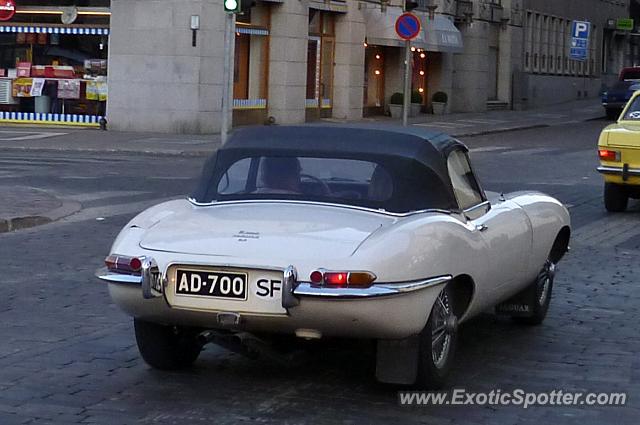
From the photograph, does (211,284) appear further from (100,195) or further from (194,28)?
(194,28)

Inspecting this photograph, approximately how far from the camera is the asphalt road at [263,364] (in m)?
6.35

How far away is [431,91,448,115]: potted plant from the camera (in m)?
43.8

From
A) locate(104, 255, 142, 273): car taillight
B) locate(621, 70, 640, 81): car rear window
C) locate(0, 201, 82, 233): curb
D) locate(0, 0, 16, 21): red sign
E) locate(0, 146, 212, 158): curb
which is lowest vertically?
locate(0, 201, 82, 233): curb

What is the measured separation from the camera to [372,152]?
7242 mm

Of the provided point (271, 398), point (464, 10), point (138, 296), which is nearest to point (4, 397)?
point (138, 296)

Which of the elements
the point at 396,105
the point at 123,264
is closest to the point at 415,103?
the point at 396,105

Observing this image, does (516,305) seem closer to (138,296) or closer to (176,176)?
(138,296)

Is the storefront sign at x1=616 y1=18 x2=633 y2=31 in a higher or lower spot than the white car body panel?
higher

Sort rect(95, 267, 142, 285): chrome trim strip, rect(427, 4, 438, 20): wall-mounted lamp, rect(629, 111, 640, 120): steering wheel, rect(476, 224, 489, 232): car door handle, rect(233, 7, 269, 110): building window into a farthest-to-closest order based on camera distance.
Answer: rect(427, 4, 438, 20): wall-mounted lamp, rect(233, 7, 269, 110): building window, rect(629, 111, 640, 120): steering wheel, rect(476, 224, 489, 232): car door handle, rect(95, 267, 142, 285): chrome trim strip

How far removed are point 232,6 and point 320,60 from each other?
16.6 m

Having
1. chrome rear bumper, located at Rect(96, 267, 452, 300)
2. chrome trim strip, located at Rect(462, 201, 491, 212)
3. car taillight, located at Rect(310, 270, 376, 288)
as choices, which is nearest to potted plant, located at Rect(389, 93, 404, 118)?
chrome trim strip, located at Rect(462, 201, 491, 212)

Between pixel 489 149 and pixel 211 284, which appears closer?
pixel 211 284

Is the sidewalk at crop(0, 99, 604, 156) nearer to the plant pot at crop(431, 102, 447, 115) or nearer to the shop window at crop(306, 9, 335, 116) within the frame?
the shop window at crop(306, 9, 335, 116)

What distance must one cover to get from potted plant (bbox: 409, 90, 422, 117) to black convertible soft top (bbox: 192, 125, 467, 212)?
3468 centimetres
